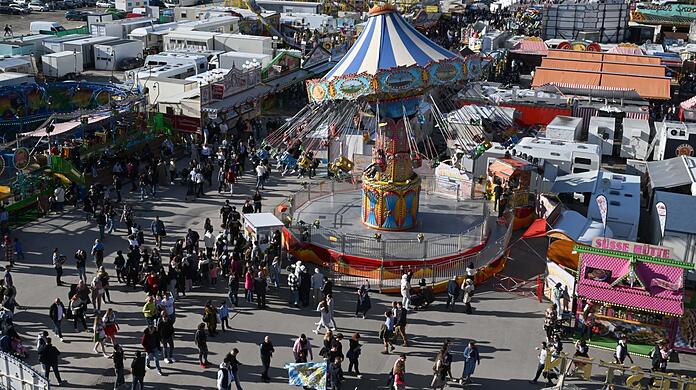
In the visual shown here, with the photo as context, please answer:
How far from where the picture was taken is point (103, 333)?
14.9 meters

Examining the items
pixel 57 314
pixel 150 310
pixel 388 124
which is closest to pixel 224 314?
pixel 150 310

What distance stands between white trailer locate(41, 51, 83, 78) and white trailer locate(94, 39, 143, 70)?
2419mm

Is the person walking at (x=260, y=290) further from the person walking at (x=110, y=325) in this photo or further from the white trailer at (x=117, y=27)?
the white trailer at (x=117, y=27)

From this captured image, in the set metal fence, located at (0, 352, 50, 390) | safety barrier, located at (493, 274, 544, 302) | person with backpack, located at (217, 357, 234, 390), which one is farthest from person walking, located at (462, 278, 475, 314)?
metal fence, located at (0, 352, 50, 390)

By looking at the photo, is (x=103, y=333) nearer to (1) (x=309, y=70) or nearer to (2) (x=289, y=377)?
(2) (x=289, y=377)

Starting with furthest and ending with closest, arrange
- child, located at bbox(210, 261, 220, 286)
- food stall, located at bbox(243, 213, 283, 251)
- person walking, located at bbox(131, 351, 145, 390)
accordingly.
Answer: food stall, located at bbox(243, 213, 283, 251) < child, located at bbox(210, 261, 220, 286) < person walking, located at bbox(131, 351, 145, 390)

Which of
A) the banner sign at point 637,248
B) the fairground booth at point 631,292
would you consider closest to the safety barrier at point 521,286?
the fairground booth at point 631,292

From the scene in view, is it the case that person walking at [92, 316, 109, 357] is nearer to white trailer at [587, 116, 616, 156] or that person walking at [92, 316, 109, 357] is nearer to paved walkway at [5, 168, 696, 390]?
paved walkway at [5, 168, 696, 390]

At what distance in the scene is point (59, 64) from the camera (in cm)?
4078

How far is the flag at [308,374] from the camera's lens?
13453 mm

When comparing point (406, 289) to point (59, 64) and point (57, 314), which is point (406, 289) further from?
point (59, 64)

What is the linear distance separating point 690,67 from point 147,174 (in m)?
34.9

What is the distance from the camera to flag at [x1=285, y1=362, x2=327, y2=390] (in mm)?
13453

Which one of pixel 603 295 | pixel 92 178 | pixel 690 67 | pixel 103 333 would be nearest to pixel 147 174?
pixel 92 178
